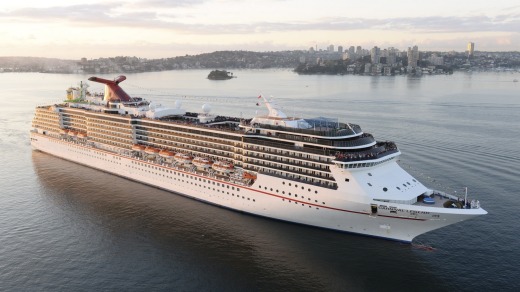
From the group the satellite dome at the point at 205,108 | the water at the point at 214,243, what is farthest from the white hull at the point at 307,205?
the satellite dome at the point at 205,108

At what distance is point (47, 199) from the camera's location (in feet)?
105

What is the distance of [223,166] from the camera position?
29.0m

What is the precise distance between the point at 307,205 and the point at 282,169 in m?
2.90

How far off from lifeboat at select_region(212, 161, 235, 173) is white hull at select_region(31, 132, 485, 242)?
0.75m

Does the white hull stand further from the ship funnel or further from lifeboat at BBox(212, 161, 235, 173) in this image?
the ship funnel

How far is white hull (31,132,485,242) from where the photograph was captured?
23.0 m

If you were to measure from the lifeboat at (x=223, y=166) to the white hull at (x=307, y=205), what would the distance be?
752 mm

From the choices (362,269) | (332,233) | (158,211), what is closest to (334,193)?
(332,233)

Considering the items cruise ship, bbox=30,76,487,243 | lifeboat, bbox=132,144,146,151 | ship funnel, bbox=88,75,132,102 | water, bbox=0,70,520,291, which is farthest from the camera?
ship funnel, bbox=88,75,132,102

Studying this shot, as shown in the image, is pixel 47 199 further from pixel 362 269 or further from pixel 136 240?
pixel 362 269

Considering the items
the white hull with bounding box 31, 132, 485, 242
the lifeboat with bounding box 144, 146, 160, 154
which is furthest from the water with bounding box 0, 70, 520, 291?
the lifeboat with bounding box 144, 146, 160, 154

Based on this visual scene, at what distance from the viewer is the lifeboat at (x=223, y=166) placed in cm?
2891

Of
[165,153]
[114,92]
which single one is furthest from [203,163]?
[114,92]

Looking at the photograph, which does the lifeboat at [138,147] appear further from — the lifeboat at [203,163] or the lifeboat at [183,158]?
the lifeboat at [203,163]
